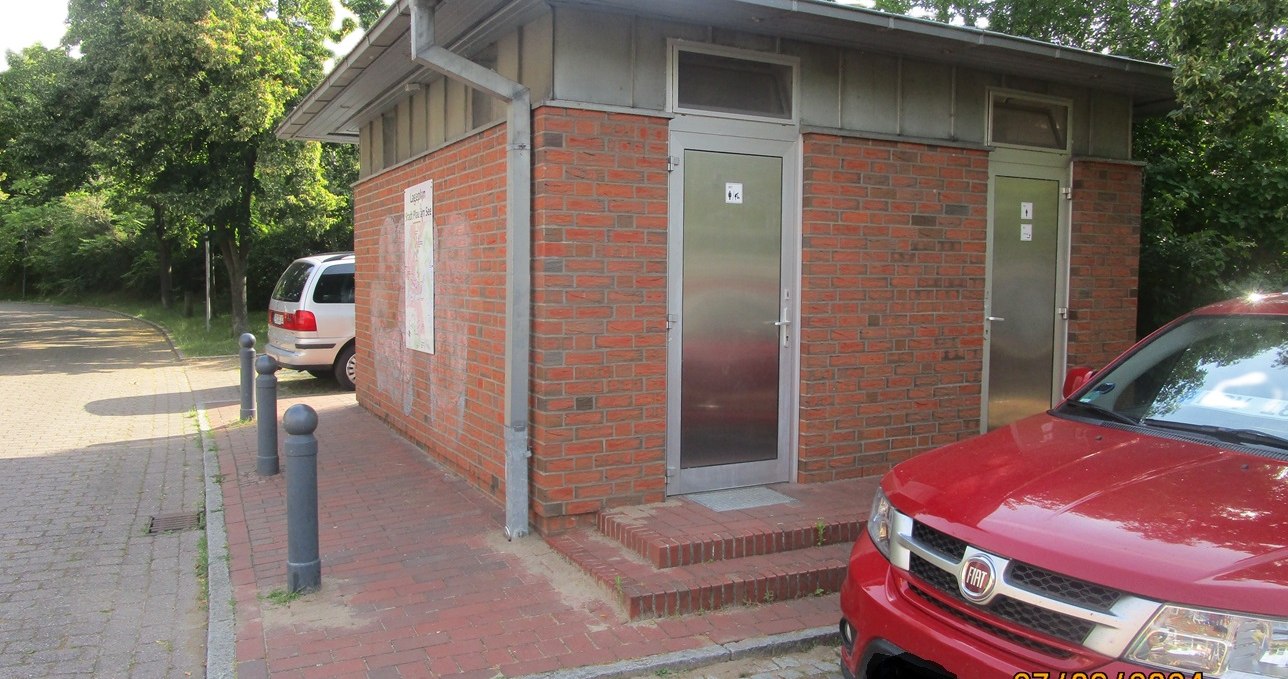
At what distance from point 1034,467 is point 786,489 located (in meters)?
2.97

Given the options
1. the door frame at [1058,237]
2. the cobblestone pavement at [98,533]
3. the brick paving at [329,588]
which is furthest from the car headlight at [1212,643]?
the door frame at [1058,237]

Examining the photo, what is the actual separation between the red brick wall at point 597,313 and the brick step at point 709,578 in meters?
0.49

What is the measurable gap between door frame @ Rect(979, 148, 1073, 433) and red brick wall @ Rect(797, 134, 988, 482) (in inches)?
3.6

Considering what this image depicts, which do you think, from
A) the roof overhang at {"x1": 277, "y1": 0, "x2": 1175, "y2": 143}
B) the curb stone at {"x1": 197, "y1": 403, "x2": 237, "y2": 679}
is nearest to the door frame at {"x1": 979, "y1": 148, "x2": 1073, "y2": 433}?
the roof overhang at {"x1": 277, "y1": 0, "x2": 1175, "y2": 143}

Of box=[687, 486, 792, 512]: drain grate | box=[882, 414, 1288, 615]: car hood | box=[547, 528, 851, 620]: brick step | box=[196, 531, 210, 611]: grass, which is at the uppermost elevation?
box=[882, 414, 1288, 615]: car hood

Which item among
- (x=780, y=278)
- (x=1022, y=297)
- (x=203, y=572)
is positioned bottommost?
(x=203, y=572)

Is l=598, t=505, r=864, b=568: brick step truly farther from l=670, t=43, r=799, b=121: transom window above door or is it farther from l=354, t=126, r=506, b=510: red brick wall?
l=670, t=43, r=799, b=121: transom window above door

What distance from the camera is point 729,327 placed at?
19.7ft

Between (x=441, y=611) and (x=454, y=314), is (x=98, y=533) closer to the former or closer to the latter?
(x=454, y=314)

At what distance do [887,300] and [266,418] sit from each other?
5122 mm

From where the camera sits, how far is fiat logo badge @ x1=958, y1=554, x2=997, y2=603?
2783mm

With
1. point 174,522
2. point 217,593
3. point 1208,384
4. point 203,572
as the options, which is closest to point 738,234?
point 1208,384

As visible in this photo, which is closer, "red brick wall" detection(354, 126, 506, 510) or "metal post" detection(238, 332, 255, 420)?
"red brick wall" detection(354, 126, 506, 510)

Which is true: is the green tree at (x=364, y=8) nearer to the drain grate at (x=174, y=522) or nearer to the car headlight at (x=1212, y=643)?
the drain grate at (x=174, y=522)
